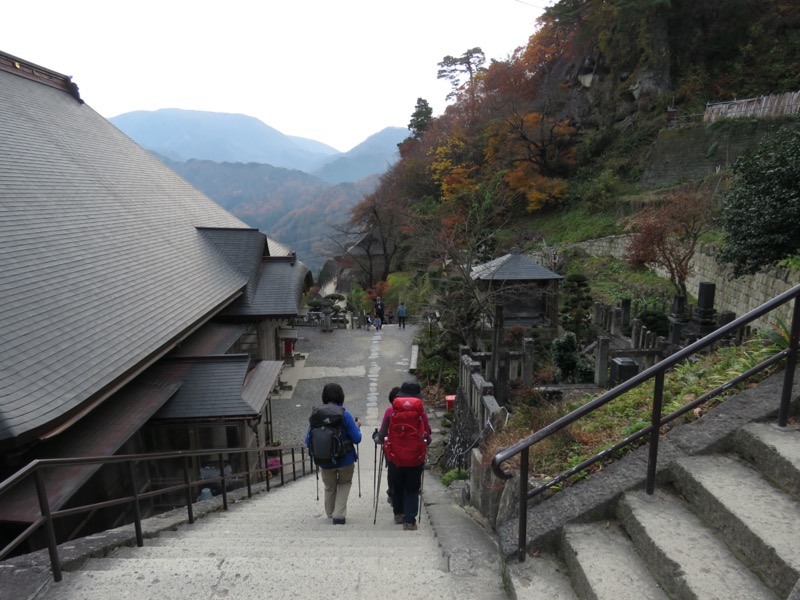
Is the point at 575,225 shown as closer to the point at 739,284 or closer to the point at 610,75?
the point at 610,75

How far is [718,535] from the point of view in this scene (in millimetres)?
2406

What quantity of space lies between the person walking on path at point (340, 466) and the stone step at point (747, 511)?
8.94ft

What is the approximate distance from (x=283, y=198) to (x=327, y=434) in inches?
5233

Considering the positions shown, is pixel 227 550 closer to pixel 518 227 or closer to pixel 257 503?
pixel 257 503

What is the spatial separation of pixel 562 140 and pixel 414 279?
12709mm

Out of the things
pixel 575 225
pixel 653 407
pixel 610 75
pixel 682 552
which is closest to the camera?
pixel 682 552

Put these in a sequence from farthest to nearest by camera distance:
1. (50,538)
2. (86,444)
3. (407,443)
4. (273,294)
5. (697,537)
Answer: (273,294), (86,444), (407,443), (50,538), (697,537)

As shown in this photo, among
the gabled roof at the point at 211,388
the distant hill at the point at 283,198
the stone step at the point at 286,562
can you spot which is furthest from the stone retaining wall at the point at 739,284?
the distant hill at the point at 283,198

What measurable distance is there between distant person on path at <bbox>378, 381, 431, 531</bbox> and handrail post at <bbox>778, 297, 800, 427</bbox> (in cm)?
254

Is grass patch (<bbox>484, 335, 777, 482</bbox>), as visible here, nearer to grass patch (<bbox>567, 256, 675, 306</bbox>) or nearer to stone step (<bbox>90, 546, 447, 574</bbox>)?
stone step (<bbox>90, 546, 447, 574</bbox>)

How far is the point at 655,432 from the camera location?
9.02ft

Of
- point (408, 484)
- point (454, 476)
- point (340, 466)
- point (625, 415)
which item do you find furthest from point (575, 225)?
point (340, 466)

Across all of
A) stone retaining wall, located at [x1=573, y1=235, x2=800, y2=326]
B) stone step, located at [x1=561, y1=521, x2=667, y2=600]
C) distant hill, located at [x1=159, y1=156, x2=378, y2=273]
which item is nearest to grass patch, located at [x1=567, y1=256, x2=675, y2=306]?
stone retaining wall, located at [x1=573, y1=235, x2=800, y2=326]

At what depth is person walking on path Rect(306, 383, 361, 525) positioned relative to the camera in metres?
4.41
